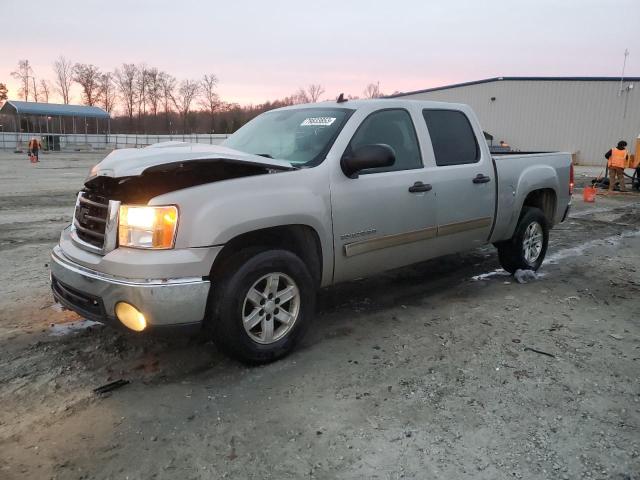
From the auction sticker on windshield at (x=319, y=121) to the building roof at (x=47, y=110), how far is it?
171 ft

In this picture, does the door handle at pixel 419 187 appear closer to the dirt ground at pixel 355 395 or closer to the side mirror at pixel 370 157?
the side mirror at pixel 370 157

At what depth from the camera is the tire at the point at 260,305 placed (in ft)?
11.0

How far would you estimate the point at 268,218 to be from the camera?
3.50m

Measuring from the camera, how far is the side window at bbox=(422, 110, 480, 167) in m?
4.88

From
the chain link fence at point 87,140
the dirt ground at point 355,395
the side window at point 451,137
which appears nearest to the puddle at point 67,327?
the dirt ground at point 355,395

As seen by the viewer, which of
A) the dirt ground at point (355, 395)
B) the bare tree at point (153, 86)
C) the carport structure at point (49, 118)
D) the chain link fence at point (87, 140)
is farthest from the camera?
the bare tree at point (153, 86)

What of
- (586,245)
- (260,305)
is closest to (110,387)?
(260,305)

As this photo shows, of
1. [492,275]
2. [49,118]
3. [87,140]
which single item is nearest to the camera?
[492,275]

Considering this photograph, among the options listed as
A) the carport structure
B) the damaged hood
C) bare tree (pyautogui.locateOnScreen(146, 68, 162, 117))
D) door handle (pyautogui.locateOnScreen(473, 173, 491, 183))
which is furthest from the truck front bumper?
bare tree (pyautogui.locateOnScreen(146, 68, 162, 117))

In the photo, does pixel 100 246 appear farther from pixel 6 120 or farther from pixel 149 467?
pixel 6 120

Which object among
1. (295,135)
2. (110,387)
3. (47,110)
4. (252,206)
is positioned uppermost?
(47,110)

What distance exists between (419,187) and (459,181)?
63 cm

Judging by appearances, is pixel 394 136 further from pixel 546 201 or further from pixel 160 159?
pixel 546 201

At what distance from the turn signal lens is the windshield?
159 cm
